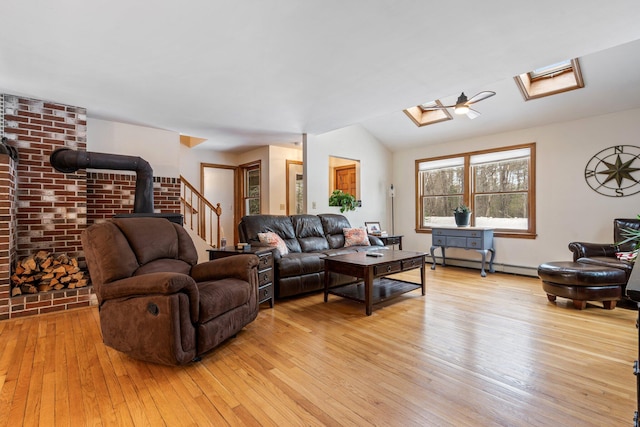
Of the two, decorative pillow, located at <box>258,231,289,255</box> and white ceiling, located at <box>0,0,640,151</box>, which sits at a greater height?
white ceiling, located at <box>0,0,640,151</box>

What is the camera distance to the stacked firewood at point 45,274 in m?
3.31

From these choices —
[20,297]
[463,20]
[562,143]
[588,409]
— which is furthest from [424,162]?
[20,297]

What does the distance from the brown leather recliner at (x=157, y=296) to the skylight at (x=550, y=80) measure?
440 cm

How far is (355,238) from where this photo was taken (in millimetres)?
5078

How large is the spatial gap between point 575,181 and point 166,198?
6.12m

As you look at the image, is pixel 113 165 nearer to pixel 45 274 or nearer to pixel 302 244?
pixel 45 274

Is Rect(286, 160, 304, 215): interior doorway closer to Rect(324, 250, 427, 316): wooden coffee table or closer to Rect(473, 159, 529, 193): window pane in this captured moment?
Rect(324, 250, 427, 316): wooden coffee table

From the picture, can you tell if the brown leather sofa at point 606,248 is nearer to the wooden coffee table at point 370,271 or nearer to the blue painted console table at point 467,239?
the blue painted console table at point 467,239

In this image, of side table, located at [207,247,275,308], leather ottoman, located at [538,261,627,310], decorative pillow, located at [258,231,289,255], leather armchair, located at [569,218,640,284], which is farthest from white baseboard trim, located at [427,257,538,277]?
side table, located at [207,247,275,308]

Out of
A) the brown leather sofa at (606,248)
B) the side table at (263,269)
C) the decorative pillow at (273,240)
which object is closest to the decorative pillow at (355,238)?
the decorative pillow at (273,240)

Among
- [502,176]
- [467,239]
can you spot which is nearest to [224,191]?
[467,239]

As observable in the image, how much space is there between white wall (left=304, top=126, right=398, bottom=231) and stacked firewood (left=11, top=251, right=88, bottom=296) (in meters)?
Result: 3.34

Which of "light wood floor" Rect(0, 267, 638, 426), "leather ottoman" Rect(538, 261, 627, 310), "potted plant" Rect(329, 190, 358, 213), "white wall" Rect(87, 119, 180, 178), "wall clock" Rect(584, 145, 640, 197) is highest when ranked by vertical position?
"white wall" Rect(87, 119, 180, 178)

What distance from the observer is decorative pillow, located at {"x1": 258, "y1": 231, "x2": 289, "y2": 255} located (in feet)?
13.1
